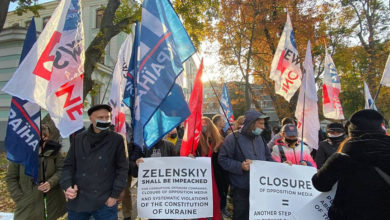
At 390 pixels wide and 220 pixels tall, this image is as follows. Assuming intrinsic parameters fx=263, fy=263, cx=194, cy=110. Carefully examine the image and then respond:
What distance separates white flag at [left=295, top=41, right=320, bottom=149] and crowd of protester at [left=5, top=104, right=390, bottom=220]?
0.18 meters

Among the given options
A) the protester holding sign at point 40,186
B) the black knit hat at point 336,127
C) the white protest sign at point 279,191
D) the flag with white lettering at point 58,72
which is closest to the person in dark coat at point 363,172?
the white protest sign at point 279,191

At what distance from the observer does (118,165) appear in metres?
3.02

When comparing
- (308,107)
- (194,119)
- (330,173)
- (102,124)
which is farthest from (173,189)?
(308,107)

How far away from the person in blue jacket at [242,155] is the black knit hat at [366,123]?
1357 mm

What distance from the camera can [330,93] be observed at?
23.3 ft

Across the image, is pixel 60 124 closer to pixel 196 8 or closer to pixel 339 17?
pixel 196 8

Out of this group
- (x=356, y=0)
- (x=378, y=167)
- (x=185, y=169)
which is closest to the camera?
(x=378, y=167)

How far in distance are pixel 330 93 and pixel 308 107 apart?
3690 mm

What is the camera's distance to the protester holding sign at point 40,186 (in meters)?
3.07

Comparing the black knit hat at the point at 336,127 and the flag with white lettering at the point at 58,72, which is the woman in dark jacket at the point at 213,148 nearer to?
the black knit hat at the point at 336,127

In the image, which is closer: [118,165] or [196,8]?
[118,165]

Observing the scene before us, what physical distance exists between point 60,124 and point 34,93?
0.40 metres

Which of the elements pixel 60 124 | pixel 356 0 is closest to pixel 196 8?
pixel 60 124

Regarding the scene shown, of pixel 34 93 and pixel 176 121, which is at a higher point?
pixel 34 93
